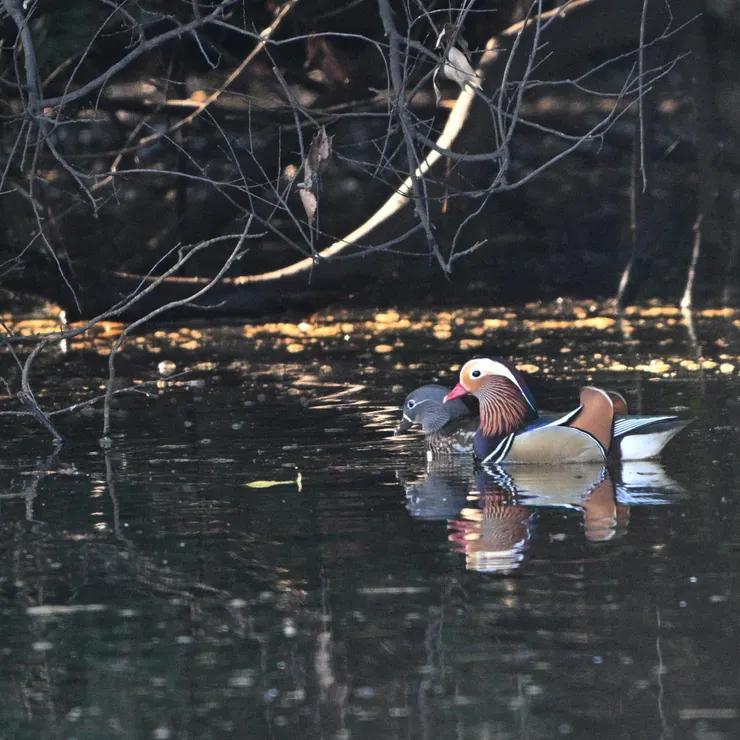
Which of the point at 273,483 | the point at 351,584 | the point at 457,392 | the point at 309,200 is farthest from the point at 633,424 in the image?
the point at 351,584

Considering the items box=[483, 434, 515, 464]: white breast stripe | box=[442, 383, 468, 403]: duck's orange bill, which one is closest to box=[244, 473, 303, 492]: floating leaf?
box=[483, 434, 515, 464]: white breast stripe

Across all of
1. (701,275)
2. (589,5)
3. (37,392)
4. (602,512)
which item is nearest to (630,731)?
(602,512)

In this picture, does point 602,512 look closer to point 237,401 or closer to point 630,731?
point 630,731

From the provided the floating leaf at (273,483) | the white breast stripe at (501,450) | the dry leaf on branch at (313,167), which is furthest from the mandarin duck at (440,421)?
the dry leaf on branch at (313,167)

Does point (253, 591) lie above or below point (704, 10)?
below

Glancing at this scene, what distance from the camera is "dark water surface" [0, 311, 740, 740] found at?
5.54m

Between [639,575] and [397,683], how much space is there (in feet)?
5.35

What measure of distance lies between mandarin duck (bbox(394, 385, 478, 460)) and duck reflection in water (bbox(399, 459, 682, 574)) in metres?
0.29

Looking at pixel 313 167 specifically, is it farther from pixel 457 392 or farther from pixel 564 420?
pixel 457 392

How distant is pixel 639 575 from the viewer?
7074mm

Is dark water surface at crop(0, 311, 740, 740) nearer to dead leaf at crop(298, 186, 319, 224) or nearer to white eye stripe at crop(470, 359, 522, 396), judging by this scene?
white eye stripe at crop(470, 359, 522, 396)

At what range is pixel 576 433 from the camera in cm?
991

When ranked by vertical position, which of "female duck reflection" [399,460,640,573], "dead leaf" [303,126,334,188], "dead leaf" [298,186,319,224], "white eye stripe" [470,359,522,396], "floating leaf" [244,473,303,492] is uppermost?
"dead leaf" [303,126,334,188]

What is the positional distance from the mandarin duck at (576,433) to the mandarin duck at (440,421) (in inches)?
13.4
